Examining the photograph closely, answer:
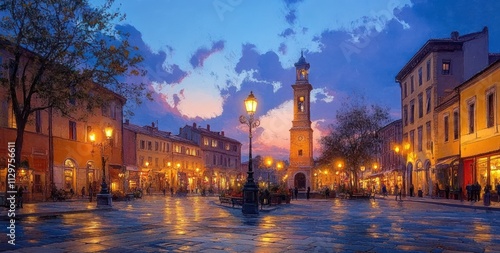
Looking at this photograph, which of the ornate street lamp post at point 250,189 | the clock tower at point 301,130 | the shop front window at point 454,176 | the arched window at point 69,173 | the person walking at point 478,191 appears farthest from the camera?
the clock tower at point 301,130

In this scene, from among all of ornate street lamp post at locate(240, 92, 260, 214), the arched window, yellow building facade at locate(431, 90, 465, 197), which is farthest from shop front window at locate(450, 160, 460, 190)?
the arched window

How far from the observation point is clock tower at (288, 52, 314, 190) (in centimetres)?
7612

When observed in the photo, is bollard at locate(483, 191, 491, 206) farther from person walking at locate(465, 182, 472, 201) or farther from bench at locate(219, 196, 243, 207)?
bench at locate(219, 196, 243, 207)

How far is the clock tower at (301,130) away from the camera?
76.1 meters

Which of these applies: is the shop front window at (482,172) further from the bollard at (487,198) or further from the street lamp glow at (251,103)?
the street lamp glow at (251,103)

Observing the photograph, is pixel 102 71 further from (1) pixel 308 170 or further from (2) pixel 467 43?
(1) pixel 308 170

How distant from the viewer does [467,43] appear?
43031 mm

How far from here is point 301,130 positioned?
7619 centimetres

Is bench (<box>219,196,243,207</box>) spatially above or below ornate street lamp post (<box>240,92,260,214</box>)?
below

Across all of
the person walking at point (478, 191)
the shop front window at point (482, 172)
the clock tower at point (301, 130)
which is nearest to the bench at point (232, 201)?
the person walking at point (478, 191)

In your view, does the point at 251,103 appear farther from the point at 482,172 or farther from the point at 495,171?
the point at 482,172

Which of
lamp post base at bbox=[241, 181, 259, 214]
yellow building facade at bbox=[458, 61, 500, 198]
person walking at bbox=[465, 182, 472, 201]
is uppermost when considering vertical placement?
yellow building facade at bbox=[458, 61, 500, 198]

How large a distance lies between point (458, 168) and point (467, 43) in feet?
38.5

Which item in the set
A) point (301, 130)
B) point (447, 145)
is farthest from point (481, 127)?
point (301, 130)
